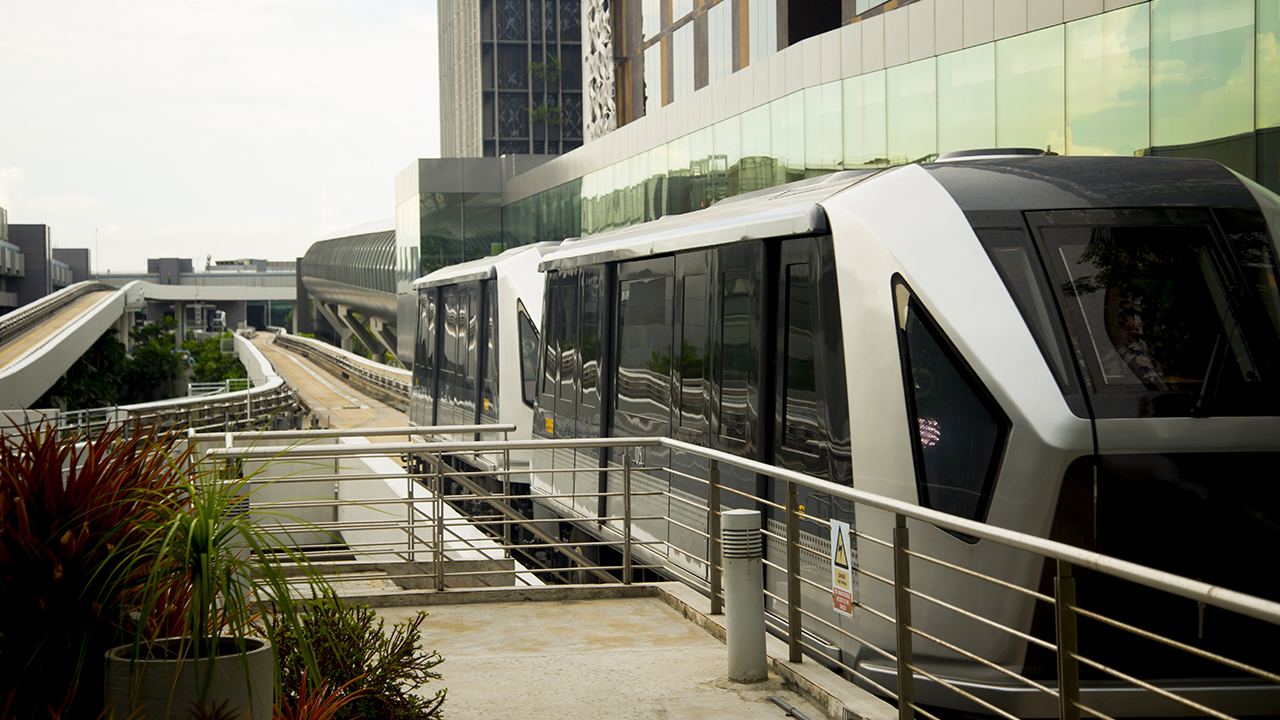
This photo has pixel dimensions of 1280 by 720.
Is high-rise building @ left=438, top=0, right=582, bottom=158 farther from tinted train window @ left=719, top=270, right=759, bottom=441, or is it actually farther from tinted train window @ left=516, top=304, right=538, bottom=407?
tinted train window @ left=719, top=270, right=759, bottom=441

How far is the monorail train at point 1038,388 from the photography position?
604 cm

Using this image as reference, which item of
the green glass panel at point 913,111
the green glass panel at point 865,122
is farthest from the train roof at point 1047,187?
the green glass panel at point 865,122

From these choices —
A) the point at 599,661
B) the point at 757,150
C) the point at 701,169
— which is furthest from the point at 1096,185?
the point at 701,169

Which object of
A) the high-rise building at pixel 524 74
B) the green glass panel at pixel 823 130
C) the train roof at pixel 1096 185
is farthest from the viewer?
the high-rise building at pixel 524 74

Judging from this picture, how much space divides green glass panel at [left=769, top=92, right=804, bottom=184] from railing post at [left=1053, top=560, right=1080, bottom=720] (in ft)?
69.6

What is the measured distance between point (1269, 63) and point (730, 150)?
15468mm

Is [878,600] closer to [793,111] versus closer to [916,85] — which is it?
[916,85]

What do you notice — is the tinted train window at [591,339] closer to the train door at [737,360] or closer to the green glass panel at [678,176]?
the train door at [737,360]

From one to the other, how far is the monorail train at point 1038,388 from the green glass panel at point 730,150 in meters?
20.3

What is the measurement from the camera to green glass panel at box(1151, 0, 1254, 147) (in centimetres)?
1481

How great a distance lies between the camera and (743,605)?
6051mm

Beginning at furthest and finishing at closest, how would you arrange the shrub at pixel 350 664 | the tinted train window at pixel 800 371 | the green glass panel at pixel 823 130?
the green glass panel at pixel 823 130 → the tinted train window at pixel 800 371 → the shrub at pixel 350 664

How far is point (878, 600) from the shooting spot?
6.73 m

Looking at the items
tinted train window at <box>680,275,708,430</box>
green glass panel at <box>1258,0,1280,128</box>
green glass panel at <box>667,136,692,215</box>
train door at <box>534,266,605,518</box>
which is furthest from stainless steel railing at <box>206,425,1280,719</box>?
green glass panel at <box>667,136,692,215</box>
